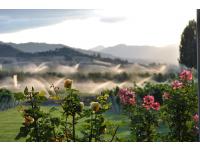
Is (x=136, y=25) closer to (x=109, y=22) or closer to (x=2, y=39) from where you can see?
(x=109, y=22)

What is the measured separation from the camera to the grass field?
10875 millimetres

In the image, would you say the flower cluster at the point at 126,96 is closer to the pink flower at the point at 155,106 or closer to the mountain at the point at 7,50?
the pink flower at the point at 155,106

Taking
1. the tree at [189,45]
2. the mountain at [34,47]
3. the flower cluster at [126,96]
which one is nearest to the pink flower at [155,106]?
the flower cluster at [126,96]

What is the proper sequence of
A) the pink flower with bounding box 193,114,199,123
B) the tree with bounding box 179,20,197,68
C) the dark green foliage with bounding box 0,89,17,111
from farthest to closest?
the dark green foliage with bounding box 0,89,17,111 → the pink flower with bounding box 193,114,199,123 → the tree with bounding box 179,20,197,68

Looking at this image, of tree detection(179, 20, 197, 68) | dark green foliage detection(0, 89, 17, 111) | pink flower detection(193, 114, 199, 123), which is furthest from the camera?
dark green foliage detection(0, 89, 17, 111)

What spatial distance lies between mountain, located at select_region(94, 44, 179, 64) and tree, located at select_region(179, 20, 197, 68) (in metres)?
0.10

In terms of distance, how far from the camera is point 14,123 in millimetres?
10875

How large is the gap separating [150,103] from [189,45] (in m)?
0.84

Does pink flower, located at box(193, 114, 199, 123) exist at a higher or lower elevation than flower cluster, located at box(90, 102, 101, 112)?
lower

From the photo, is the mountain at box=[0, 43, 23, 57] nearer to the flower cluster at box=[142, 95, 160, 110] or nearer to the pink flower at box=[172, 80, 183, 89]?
the flower cluster at box=[142, 95, 160, 110]

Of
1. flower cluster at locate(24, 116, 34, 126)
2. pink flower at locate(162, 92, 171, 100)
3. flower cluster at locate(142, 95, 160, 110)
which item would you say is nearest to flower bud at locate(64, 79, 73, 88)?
flower cluster at locate(24, 116, 34, 126)

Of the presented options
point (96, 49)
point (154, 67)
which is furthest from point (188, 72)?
point (96, 49)

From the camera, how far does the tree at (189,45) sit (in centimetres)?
1066
